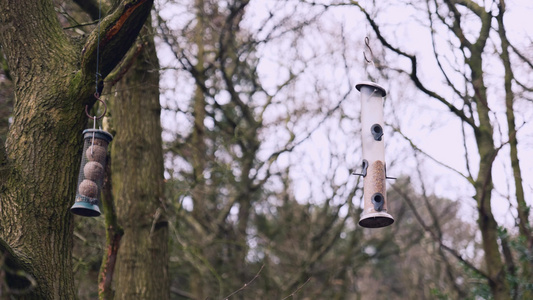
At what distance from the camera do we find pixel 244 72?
12031mm

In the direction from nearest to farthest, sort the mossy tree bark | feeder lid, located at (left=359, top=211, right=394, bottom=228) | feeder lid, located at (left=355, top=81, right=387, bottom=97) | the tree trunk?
the mossy tree bark → feeder lid, located at (left=359, top=211, right=394, bottom=228) → feeder lid, located at (left=355, top=81, right=387, bottom=97) → the tree trunk

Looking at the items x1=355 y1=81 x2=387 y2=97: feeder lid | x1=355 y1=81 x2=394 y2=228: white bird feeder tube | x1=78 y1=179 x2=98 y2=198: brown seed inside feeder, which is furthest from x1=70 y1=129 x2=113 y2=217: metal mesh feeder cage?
x1=355 y1=81 x2=387 y2=97: feeder lid

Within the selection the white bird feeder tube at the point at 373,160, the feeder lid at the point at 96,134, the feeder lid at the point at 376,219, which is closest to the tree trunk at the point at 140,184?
the feeder lid at the point at 96,134

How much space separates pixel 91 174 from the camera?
13.1ft

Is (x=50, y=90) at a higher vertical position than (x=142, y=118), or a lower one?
lower

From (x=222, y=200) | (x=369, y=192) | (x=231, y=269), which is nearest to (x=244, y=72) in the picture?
(x=222, y=200)

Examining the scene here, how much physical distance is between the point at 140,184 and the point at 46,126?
2.37m

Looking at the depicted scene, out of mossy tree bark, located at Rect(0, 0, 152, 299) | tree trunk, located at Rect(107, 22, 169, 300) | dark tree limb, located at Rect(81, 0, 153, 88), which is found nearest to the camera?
mossy tree bark, located at Rect(0, 0, 152, 299)

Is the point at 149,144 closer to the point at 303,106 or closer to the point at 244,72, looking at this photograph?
the point at 303,106

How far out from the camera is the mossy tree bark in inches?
151

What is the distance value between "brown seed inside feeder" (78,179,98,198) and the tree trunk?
7.00 feet

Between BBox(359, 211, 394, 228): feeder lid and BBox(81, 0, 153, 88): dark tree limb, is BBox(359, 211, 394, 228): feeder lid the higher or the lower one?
the lower one

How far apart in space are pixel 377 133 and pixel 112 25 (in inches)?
92.4

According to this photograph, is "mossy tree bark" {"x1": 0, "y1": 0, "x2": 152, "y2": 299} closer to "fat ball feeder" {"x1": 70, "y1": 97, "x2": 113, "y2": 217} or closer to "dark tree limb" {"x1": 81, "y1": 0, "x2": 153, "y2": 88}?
"dark tree limb" {"x1": 81, "y1": 0, "x2": 153, "y2": 88}
